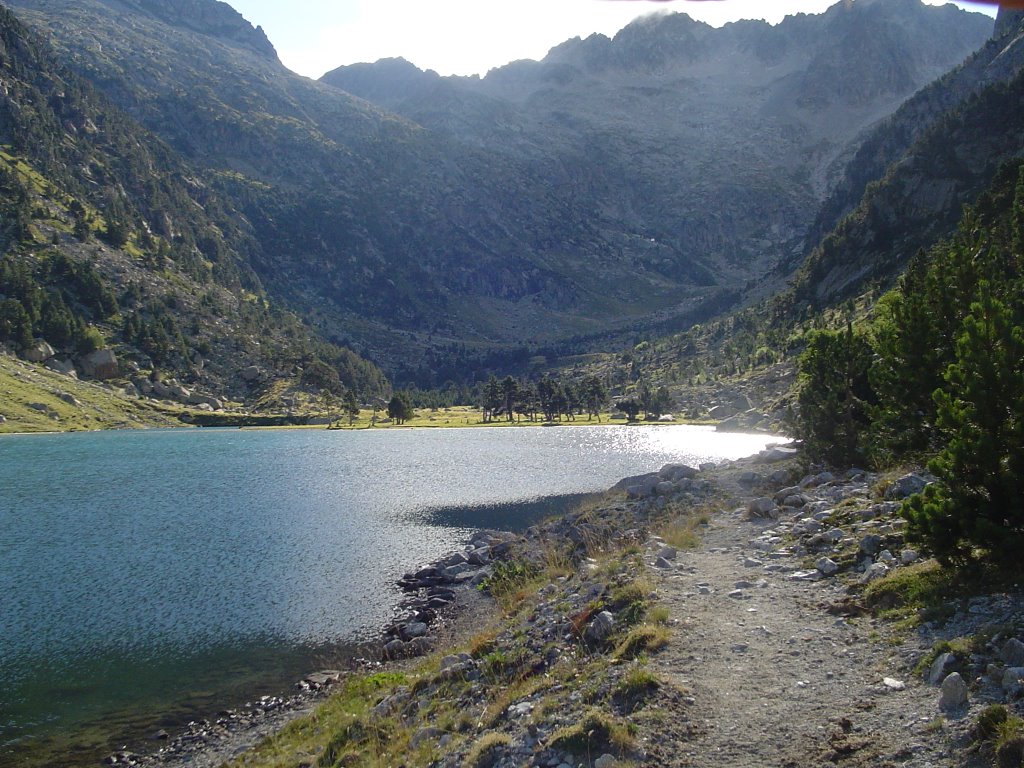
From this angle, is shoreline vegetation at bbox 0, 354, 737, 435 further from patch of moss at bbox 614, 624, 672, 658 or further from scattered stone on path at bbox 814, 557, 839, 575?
scattered stone on path at bbox 814, 557, 839, 575

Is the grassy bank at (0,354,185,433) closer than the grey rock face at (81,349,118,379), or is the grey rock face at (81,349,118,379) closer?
the grassy bank at (0,354,185,433)

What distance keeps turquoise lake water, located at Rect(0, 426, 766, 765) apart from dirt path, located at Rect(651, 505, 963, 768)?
801 inches

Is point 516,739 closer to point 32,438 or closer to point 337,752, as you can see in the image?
point 337,752

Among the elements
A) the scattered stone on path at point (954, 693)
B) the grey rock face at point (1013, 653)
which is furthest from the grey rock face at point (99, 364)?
the grey rock face at point (1013, 653)

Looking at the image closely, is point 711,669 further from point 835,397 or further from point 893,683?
point 835,397

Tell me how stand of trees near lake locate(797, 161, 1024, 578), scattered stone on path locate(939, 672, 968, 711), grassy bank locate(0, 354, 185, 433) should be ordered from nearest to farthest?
scattered stone on path locate(939, 672, 968, 711), stand of trees near lake locate(797, 161, 1024, 578), grassy bank locate(0, 354, 185, 433)

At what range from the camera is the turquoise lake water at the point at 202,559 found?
27.6 m

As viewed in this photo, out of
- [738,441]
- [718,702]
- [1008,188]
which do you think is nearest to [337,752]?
[718,702]

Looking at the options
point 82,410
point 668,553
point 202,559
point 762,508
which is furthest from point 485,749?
point 82,410

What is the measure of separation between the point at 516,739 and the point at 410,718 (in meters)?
6.39

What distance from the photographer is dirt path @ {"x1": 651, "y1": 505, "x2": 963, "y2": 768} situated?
970 centimetres

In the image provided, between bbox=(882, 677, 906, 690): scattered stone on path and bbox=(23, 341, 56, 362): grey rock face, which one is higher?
bbox=(23, 341, 56, 362): grey rock face

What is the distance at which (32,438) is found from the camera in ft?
426

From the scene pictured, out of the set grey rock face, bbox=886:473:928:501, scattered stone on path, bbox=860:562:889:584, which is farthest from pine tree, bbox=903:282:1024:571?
grey rock face, bbox=886:473:928:501
